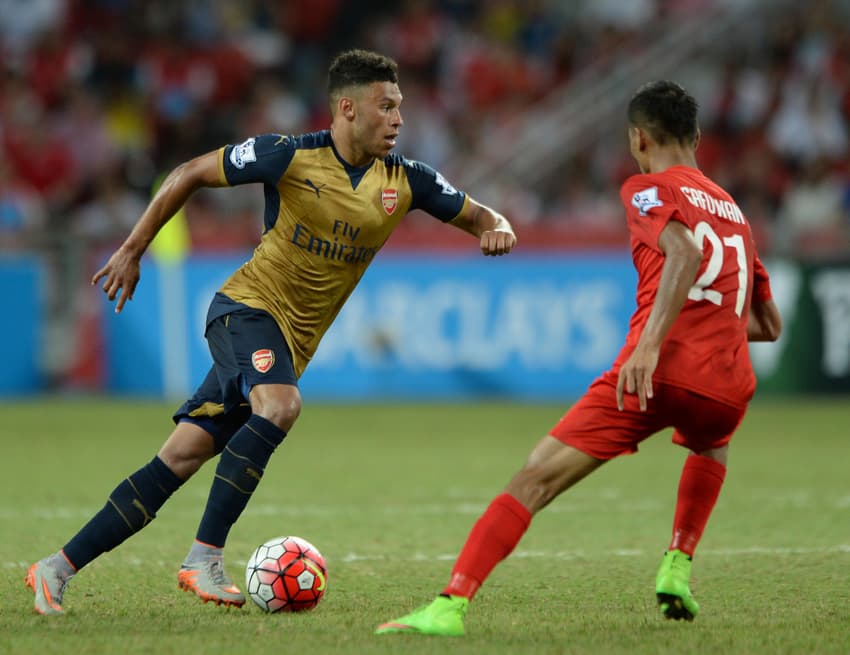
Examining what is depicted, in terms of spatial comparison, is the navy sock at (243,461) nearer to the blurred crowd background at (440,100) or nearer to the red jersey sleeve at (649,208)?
the red jersey sleeve at (649,208)

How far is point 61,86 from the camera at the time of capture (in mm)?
18375

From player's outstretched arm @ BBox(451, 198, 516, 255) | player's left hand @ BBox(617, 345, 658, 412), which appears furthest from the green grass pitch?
player's outstretched arm @ BBox(451, 198, 516, 255)

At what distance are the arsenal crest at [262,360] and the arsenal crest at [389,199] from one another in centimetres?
78

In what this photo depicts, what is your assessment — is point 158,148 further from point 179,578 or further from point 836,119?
point 179,578

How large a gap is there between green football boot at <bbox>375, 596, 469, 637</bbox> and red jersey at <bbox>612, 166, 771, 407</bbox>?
968mm

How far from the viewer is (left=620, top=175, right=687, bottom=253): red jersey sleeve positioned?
192 inches

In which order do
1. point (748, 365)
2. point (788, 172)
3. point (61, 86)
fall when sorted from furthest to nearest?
point (61, 86)
point (788, 172)
point (748, 365)

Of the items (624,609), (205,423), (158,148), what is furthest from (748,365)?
(158,148)

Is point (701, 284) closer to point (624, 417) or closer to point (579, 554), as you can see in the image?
point (624, 417)

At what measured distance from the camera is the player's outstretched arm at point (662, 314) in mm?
→ 4746

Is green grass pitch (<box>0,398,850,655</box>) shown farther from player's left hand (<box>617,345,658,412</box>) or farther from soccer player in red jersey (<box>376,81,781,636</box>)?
player's left hand (<box>617,345,658,412</box>)

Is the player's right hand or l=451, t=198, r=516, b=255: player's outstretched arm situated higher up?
l=451, t=198, r=516, b=255: player's outstretched arm

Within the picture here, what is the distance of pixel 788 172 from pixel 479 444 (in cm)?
712

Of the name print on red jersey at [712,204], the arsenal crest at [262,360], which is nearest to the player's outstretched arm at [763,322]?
the name print on red jersey at [712,204]
